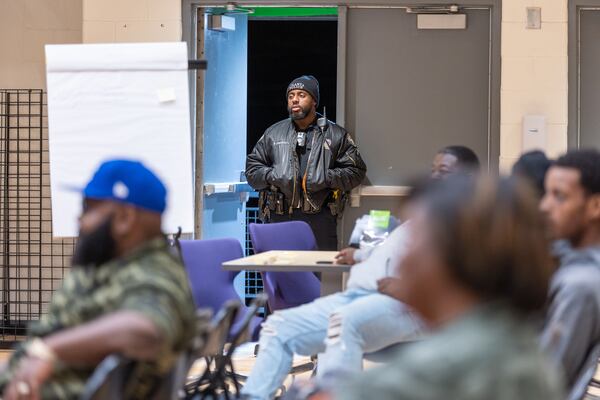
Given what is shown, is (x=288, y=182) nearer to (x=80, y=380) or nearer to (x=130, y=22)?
(x=130, y=22)

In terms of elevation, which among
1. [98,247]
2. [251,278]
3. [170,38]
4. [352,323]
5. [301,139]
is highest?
[170,38]

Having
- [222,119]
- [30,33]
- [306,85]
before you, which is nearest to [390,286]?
[306,85]

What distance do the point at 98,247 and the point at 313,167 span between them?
432cm

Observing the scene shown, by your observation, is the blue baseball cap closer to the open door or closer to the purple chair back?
the purple chair back

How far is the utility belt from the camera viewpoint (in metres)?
6.74

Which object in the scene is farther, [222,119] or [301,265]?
[222,119]

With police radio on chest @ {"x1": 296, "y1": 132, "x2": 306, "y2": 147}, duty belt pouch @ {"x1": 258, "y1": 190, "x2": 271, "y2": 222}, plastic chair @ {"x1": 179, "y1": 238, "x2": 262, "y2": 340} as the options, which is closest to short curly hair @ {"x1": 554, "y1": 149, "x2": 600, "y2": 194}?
plastic chair @ {"x1": 179, "y1": 238, "x2": 262, "y2": 340}

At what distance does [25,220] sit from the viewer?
7.40 m

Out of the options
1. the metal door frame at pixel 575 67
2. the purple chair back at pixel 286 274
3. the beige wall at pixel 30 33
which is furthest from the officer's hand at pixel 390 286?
the beige wall at pixel 30 33

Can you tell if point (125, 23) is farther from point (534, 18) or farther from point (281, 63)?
point (281, 63)

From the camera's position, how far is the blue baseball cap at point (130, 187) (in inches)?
97.0

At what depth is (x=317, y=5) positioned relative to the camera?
702cm

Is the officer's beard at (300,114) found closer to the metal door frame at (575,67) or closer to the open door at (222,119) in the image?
the open door at (222,119)

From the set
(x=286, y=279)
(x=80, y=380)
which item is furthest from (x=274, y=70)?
(x=80, y=380)
